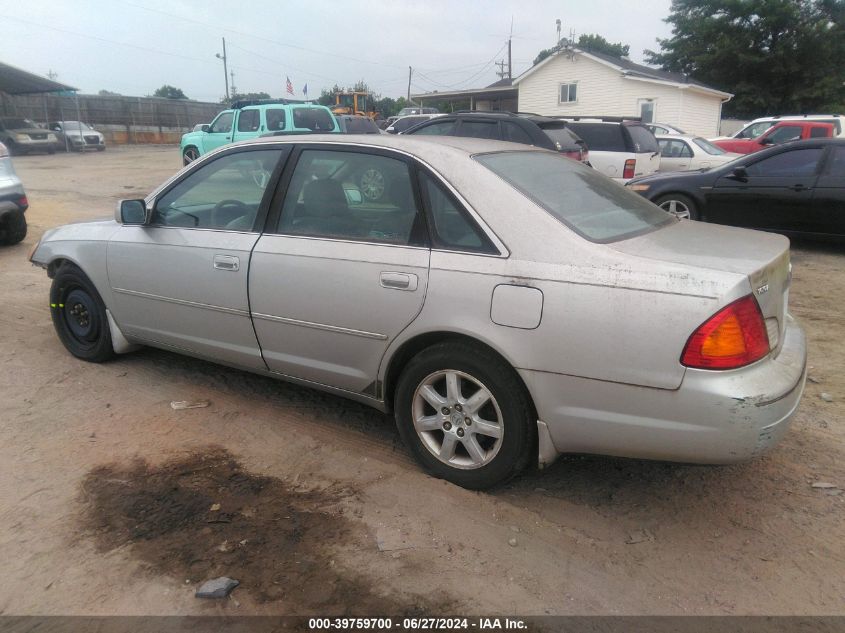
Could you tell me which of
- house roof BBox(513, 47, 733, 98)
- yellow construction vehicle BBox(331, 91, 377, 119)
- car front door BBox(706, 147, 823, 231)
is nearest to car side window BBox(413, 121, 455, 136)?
car front door BBox(706, 147, 823, 231)

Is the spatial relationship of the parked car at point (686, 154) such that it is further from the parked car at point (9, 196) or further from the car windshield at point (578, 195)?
the parked car at point (9, 196)

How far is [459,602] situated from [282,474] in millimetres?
1260

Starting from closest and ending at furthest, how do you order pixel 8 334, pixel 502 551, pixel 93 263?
1. pixel 502 551
2. pixel 93 263
3. pixel 8 334

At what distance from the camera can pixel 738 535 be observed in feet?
9.53

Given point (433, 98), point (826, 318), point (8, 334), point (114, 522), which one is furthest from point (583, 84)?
point (114, 522)

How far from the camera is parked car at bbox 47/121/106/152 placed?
2905cm

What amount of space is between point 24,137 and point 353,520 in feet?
94.4

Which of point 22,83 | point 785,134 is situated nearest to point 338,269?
point 785,134

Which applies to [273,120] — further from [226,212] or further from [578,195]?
[578,195]

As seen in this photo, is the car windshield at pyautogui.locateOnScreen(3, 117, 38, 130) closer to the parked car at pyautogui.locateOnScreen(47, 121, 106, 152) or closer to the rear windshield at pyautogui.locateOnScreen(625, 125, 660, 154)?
the parked car at pyautogui.locateOnScreen(47, 121, 106, 152)

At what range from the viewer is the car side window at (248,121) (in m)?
16.3

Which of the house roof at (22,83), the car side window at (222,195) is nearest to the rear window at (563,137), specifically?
the car side window at (222,195)

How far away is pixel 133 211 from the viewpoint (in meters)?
4.22

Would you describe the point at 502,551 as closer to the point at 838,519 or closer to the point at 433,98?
the point at 838,519
